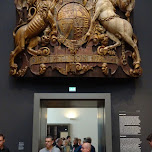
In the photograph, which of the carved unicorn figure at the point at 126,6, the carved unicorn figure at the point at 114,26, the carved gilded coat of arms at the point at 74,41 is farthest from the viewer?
the carved unicorn figure at the point at 126,6

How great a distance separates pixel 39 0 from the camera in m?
4.71

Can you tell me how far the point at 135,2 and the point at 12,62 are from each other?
2418 millimetres

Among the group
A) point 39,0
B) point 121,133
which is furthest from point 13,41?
point 121,133

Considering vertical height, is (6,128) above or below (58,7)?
below

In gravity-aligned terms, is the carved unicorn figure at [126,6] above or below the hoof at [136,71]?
above

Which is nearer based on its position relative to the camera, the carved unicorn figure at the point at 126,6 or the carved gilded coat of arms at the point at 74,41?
the carved gilded coat of arms at the point at 74,41

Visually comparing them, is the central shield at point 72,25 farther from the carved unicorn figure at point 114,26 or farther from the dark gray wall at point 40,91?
the dark gray wall at point 40,91

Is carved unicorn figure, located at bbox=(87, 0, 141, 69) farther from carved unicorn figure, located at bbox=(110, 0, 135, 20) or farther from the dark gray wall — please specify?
the dark gray wall

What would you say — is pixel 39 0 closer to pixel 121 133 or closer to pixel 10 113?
pixel 10 113

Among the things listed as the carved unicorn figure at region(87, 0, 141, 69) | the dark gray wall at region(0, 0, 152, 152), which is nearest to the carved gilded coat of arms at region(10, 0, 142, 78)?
the carved unicorn figure at region(87, 0, 141, 69)

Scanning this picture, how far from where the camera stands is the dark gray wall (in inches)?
183

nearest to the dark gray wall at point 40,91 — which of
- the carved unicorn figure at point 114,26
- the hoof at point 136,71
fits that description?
the hoof at point 136,71

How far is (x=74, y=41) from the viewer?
15.2ft

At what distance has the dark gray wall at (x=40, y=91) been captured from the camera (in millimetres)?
4645
